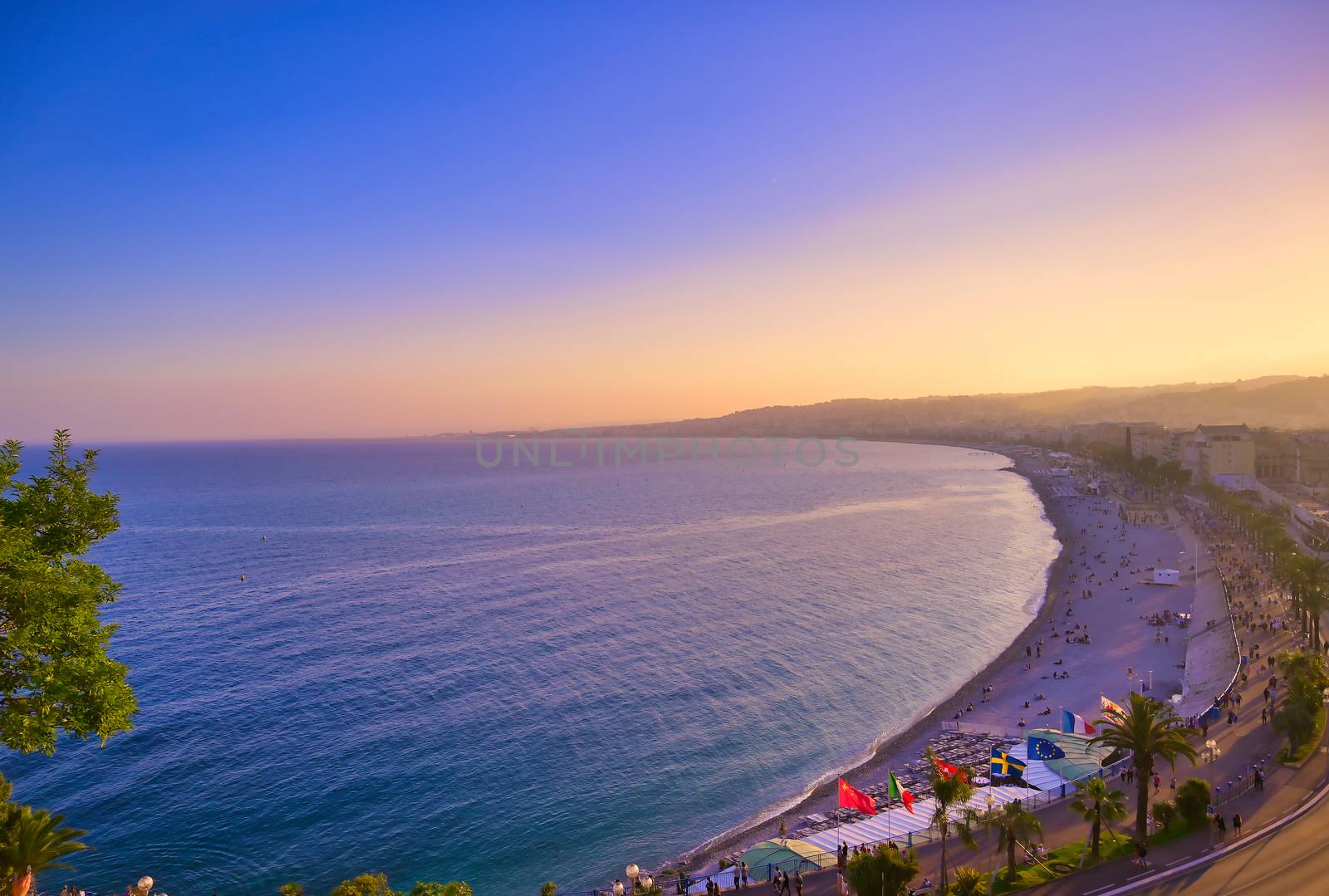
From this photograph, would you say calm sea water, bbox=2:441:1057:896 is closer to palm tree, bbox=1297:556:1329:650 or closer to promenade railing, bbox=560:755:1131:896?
promenade railing, bbox=560:755:1131:896

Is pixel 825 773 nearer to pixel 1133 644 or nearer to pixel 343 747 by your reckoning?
pixel 343 747

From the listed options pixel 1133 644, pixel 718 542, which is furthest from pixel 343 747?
pixel 718 542

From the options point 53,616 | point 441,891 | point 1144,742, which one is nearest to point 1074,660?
point 1144,742

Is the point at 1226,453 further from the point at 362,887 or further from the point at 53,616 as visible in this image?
the point at 53,616

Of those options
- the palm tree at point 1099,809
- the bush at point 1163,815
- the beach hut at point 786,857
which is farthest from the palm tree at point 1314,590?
the beach hut at point 786,857

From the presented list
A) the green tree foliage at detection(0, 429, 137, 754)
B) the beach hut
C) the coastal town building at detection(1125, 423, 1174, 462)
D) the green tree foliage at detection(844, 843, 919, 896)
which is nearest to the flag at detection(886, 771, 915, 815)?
the beach hut
